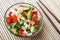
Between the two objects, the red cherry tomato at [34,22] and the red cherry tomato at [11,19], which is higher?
the red cherry tomato at [11,19]

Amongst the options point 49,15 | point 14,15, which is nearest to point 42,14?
point 49,15

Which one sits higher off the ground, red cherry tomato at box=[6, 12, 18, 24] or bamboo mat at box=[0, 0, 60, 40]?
red cherry tomato at box=[6, 12, 18, 24]

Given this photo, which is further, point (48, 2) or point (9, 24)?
point (48, 2)

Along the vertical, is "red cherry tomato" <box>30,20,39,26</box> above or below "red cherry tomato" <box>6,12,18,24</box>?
below

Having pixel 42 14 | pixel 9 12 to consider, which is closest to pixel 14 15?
pixel 9 12

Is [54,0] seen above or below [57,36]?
above

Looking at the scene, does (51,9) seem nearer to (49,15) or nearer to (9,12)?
(49,15)

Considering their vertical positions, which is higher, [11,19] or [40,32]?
[11,19]

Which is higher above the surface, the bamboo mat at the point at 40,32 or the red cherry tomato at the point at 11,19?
the red cherry tomato at the point at 11,19
